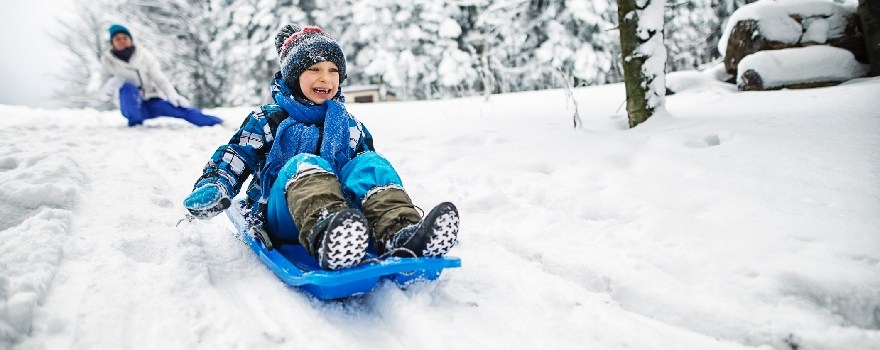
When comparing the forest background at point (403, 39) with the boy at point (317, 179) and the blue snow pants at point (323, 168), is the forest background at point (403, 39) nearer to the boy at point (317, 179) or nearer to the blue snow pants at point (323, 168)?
the boy at point (317, 179)

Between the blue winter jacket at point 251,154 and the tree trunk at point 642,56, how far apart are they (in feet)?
8.03

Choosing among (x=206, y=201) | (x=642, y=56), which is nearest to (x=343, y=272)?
(x=206, y=201)

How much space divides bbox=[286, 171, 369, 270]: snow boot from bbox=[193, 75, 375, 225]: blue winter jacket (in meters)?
0.36

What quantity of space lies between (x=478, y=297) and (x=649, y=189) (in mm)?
1242

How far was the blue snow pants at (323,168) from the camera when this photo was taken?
1628mm

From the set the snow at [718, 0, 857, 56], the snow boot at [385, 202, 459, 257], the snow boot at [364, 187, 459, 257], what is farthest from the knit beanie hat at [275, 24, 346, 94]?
the snow at [718, 0, 857, 56]

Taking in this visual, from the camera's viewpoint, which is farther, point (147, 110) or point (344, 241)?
point (147, 110)

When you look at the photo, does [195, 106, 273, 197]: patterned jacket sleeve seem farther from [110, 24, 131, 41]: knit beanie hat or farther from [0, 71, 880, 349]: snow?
[110, 24, 131, 41]: knit beanie hat

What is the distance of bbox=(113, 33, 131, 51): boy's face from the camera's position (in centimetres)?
551

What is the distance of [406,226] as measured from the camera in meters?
1.50

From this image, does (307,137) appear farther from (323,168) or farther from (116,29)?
(116,29)

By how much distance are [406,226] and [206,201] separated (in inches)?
26.7

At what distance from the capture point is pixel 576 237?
1.98m

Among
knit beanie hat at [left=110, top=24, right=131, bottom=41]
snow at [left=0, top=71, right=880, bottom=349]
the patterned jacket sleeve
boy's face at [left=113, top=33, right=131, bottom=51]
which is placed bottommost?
Result: snow at [left=0, top=71, right=880, bottom=349]
